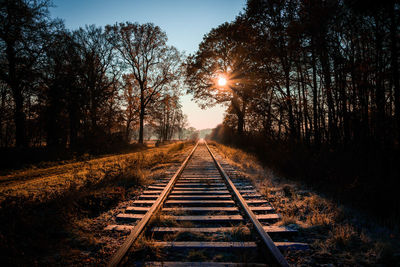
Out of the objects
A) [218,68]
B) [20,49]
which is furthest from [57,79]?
[218,68]

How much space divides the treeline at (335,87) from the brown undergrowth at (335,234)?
79 centimetres

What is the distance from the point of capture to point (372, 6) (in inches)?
163

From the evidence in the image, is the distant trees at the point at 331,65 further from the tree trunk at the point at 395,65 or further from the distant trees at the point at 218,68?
the distant trees at the point at 218,68

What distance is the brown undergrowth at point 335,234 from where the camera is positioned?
88.2 inches

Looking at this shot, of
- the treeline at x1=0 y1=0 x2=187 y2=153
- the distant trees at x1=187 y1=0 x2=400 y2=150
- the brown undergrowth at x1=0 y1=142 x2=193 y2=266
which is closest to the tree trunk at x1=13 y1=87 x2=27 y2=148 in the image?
the treeline at x1=0 y1=0 x2=187 y2=153

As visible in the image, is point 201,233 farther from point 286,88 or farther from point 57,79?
point 57,79

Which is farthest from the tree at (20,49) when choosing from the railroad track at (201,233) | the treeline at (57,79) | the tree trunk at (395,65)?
the tree trunk at (395,65)

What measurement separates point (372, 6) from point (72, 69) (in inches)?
777

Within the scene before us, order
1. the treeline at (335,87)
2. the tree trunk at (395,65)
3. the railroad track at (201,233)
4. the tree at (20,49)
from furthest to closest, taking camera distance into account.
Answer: the tree at (20,49) < the treeline at (335,87) < the tree trunk at (395,65) < the railroad track at (201,233)

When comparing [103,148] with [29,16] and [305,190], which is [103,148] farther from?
[305,190]

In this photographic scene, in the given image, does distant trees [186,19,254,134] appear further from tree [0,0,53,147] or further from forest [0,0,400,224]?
tree [0,0,53,147]

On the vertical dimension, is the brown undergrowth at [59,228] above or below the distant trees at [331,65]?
below

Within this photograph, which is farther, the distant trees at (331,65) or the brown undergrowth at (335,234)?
the distant trees at (331,65)

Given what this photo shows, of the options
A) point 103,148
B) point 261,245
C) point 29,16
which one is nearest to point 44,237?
point 261,245
